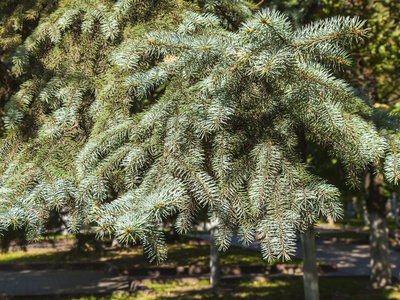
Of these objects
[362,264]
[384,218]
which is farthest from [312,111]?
[362,264]

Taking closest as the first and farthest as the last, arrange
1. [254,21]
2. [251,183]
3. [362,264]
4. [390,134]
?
[254,21]
[251,183]
[390,134]
[362,264]

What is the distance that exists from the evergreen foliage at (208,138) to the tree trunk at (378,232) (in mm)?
5706

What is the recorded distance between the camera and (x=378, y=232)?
760 cm

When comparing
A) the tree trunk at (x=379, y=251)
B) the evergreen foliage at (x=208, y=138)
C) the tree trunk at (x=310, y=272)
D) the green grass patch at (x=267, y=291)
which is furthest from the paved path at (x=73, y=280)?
the evergreen foliage at (x=208, y=138)

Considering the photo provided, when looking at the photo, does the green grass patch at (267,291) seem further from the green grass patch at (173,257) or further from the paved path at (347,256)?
the green grass patch at (173,257)

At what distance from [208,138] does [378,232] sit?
6.71m

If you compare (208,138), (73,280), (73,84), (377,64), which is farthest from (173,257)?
(208,138)

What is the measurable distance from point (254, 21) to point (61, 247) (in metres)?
16.1

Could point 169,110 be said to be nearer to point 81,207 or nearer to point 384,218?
point 81,207

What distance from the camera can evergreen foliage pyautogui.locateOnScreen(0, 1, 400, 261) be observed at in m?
1.76

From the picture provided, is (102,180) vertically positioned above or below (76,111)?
below

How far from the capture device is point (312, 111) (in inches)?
83.7

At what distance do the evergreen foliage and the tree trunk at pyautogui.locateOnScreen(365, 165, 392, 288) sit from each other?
571cm

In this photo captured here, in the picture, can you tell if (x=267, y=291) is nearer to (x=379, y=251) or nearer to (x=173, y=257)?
(x=379, y=251)
